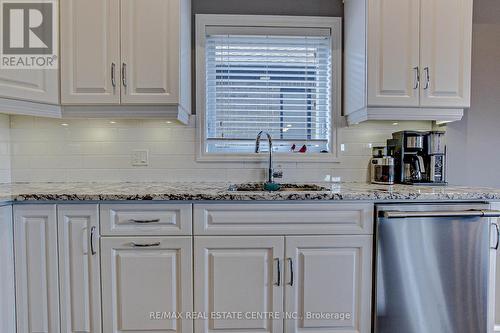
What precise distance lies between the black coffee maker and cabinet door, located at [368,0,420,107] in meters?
0.26

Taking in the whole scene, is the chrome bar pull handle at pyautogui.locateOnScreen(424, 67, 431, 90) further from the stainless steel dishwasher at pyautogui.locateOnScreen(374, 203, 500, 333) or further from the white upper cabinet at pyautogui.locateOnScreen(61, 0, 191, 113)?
the white upper cabinet at pyautogui.locateOnScreen(61, 0, 191, 113)

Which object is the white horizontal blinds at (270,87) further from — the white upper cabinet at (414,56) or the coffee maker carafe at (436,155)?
the coffee maker carafe at (436,155)

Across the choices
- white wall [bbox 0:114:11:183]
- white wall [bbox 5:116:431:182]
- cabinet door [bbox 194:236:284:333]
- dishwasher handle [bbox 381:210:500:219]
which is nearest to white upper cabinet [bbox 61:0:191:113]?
white wall [bbox 5:116:431:182]

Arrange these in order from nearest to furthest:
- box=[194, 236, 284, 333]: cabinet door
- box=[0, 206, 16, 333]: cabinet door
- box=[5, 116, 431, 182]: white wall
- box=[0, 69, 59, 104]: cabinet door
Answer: box=[0, 206, 16, 333]: cabinet door < box=[194, 236, 284, 333]: cabinet door < box=[0, 69, 59, 104]: cabinet door < box=[5, 116, 431, 182]: white wall

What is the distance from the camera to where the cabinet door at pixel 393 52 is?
6.31ft

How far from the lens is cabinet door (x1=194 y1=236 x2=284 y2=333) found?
1637 mm

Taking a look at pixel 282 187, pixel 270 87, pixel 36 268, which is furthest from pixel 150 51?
pixel 36 268

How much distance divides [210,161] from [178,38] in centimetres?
86

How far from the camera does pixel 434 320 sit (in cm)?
168

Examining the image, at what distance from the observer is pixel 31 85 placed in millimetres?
1828

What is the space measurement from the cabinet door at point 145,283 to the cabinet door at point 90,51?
0.92 meters

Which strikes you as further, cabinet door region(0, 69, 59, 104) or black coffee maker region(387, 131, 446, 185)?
black coffee maker region(387, 131, 446, 185)

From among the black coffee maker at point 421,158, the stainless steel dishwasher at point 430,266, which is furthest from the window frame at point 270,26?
the stainless steel dishwasher at point 430,266

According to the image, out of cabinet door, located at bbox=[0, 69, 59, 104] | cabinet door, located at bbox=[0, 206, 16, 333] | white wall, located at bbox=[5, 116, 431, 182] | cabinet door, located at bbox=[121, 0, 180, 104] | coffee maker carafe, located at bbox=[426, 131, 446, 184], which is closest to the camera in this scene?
cabinet door, located at bbox=[0, 206, 16, 333]
